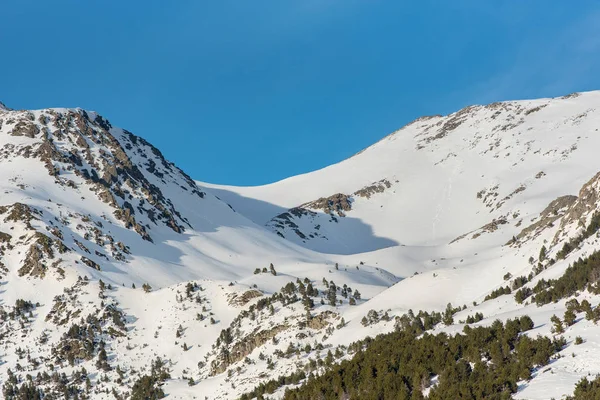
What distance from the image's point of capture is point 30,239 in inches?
2694

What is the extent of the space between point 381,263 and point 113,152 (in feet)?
184

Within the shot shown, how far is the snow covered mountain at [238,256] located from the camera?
43.7m

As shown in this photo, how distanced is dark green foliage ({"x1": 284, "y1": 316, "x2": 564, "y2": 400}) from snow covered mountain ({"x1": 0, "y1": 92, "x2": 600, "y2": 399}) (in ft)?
3.87

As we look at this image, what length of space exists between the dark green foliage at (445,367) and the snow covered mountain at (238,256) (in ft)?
3.87

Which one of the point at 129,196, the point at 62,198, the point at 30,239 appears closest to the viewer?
the point at 30,239

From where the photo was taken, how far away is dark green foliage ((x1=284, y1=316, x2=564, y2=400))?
21.4 meters

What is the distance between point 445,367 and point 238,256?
6654 centimetres

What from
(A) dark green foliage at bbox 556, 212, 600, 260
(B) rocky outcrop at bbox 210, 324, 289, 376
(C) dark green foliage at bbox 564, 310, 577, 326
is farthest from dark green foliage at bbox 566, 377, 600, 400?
(B) rocky outcrop at bbox 210, 324, 289, 376

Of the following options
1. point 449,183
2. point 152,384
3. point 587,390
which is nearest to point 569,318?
point 587,390

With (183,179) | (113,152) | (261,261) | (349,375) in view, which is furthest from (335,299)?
(183,179)

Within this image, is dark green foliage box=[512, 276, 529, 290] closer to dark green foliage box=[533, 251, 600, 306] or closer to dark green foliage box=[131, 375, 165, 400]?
dark green foliage box=[533, 251, 600, 306]

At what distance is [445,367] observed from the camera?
24.0 metres

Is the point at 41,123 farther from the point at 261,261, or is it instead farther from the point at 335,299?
the point at 335,299

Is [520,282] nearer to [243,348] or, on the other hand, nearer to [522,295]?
[522,295]
